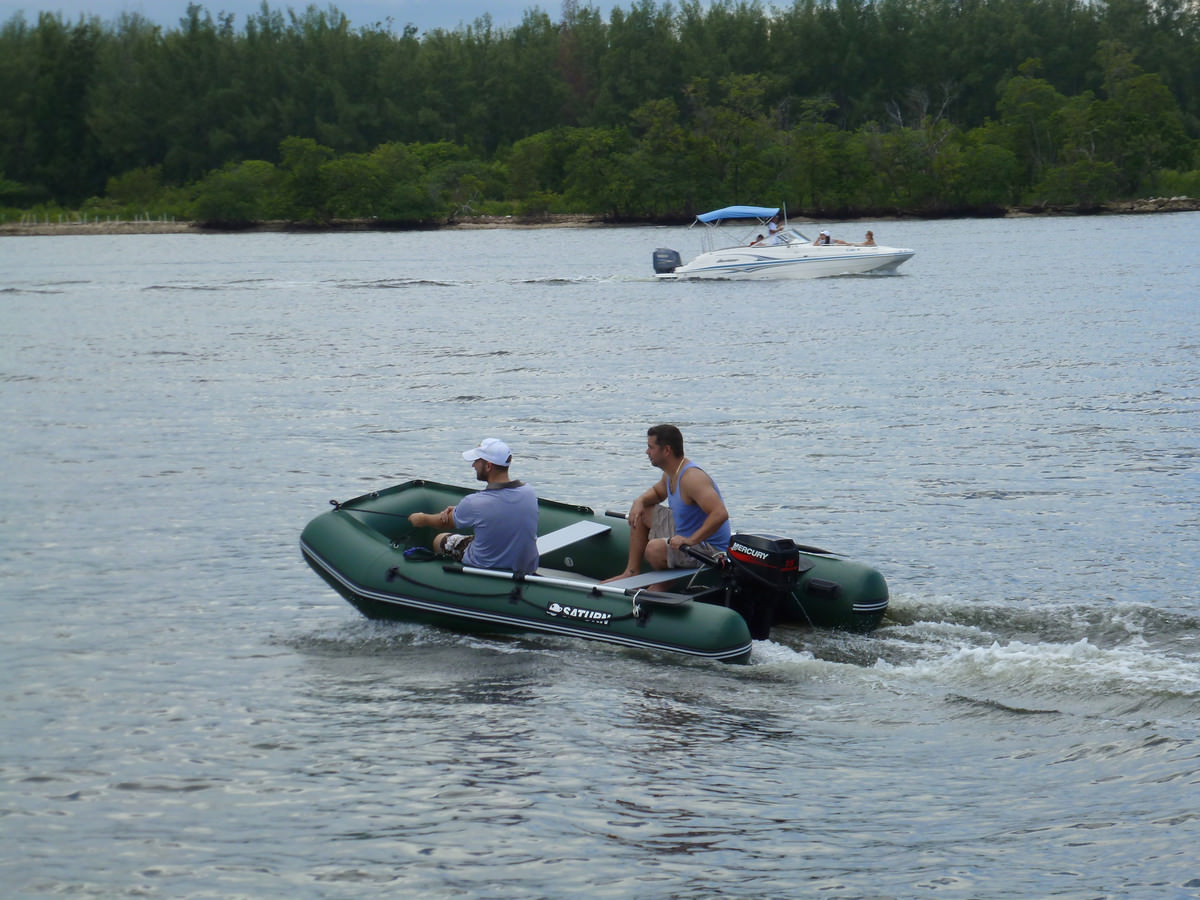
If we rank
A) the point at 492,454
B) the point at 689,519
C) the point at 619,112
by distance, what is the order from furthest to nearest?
the point at 619,112 → the point at 492,454 → the point at 689,519

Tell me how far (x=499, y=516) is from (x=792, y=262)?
34312mm

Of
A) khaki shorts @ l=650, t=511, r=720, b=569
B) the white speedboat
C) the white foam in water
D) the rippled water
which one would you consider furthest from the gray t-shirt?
the white speedboat

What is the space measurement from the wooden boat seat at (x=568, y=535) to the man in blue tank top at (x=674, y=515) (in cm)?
67

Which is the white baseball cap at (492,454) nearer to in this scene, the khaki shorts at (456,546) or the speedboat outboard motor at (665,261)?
the khaki shorts at (456,546)

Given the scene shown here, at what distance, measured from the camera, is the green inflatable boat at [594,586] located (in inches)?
357

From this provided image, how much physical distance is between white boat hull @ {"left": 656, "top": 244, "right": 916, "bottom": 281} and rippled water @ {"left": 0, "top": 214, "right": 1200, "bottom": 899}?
639 inches

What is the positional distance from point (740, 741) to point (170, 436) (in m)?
13.5

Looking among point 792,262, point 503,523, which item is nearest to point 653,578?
point 503,523

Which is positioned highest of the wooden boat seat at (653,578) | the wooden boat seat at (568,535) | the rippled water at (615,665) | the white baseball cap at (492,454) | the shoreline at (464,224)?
the shoreline at (464,224)

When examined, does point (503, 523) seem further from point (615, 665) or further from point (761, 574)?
point (761, 574)

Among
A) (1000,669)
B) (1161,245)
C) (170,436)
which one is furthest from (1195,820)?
(1161,245)

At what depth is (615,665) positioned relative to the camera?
9398 millimetres

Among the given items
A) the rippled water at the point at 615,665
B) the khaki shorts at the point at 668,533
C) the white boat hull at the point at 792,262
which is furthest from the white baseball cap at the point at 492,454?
the white boat hull at the point at 792,262

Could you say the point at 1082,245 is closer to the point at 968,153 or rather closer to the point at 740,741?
the point at 968,153
